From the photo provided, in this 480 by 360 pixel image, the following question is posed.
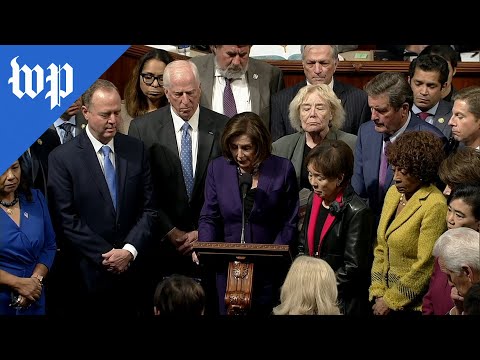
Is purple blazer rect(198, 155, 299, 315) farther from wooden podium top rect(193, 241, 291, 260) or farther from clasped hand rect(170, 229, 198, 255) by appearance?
wooden podium top rect(193, 241, 291, 260)

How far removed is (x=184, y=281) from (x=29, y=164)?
1666mm

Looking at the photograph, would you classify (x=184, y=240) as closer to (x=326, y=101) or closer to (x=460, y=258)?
(x=326, y=101)

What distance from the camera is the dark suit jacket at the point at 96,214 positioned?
20.9 feet

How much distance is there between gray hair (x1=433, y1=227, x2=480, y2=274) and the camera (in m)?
5.33

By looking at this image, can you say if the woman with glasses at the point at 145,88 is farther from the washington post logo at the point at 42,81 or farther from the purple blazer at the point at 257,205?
the purple blazer at the point at 257,205

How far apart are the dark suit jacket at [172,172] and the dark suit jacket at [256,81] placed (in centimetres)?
38

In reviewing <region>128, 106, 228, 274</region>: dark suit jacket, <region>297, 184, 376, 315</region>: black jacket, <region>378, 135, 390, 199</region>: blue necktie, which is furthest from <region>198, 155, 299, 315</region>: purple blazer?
<region>378, 135, 390, 199</region>: blue necktie

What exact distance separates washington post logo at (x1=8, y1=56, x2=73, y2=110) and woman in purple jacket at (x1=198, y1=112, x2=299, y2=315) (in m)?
1.02

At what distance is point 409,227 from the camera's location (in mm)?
5902

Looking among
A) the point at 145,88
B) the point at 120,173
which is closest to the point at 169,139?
the point at 120,173

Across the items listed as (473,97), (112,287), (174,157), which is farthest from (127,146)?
(473,97)

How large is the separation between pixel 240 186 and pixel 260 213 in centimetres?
17
